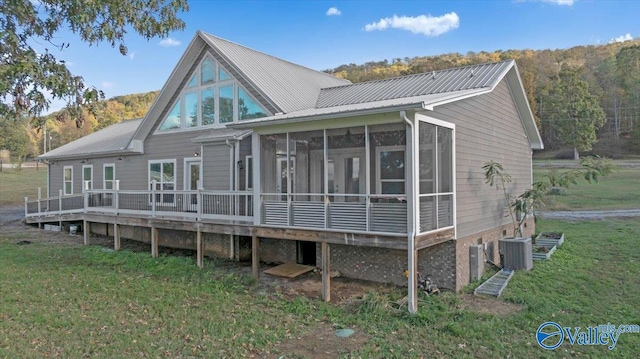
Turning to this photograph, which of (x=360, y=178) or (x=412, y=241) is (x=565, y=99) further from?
(x=412, y=241)

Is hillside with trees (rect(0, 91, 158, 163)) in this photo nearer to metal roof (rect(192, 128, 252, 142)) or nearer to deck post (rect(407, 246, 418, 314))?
metal roof (rect(192, 128, 252, 142))

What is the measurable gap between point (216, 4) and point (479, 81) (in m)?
13.7

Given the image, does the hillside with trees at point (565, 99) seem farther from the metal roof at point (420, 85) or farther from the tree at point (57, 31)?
the tree at point (57, 31)

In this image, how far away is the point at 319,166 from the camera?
12.2 meters

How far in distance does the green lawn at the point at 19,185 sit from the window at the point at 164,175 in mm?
20154

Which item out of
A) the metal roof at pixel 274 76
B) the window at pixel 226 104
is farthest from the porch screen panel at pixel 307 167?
the window at pixel 226 104

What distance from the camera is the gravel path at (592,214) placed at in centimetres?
2094

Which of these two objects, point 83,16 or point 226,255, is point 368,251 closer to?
point 226,255

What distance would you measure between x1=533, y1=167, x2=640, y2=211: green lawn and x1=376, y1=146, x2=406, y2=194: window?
46.4 ft

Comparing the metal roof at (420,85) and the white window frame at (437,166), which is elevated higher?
the metal roof at (420,85)

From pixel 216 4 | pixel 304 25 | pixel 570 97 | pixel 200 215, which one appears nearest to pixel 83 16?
pixel 200 215

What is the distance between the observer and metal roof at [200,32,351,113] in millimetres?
13336

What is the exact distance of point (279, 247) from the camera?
12.4 metres

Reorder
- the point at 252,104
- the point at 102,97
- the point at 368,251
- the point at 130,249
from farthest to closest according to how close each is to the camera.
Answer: the point at 130,249, the point at 252,104, the point at 368,251, the point at 102,97
